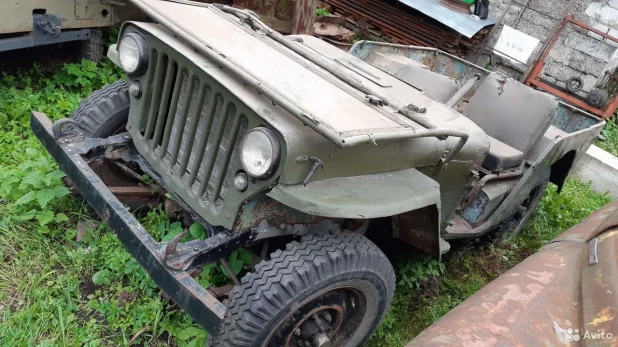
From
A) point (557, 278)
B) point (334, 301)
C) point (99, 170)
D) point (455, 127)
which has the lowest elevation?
point (99, 170)

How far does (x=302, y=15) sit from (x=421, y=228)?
3789 millimetres

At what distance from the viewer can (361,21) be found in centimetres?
876

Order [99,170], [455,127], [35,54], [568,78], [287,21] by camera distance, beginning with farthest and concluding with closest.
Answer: [568,78]
[287,21]
[35,54]
[99,170]
[455,127]

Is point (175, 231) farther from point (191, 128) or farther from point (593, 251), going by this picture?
point (593, 251)

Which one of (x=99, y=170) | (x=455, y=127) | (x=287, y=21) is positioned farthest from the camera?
(x=287, y=21)

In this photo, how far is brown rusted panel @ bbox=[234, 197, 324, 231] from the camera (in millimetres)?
2352

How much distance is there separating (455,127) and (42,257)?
2358 mm

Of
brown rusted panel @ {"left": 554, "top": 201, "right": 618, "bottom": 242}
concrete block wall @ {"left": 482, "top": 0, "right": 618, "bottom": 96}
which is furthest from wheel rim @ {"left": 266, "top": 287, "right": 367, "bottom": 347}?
concrete block wall @ {"left": 482, "top": 0, "right": 618, "bottom": 96}

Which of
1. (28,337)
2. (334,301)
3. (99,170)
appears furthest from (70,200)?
(334,301)

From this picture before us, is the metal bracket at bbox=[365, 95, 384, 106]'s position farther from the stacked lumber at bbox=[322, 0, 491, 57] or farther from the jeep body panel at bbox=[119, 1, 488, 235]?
the stacked lumber at bbox=[322, 0, 491, 57]

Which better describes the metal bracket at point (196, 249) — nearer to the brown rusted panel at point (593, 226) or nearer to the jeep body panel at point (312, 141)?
the jeep body panel at point (312, 141)

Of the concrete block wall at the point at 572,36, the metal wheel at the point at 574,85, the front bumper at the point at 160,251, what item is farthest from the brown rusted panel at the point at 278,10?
the metal wheel at the point at 574,85

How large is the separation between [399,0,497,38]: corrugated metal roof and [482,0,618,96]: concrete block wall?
0.65m

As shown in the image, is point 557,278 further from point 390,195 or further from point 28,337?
point 28,337
